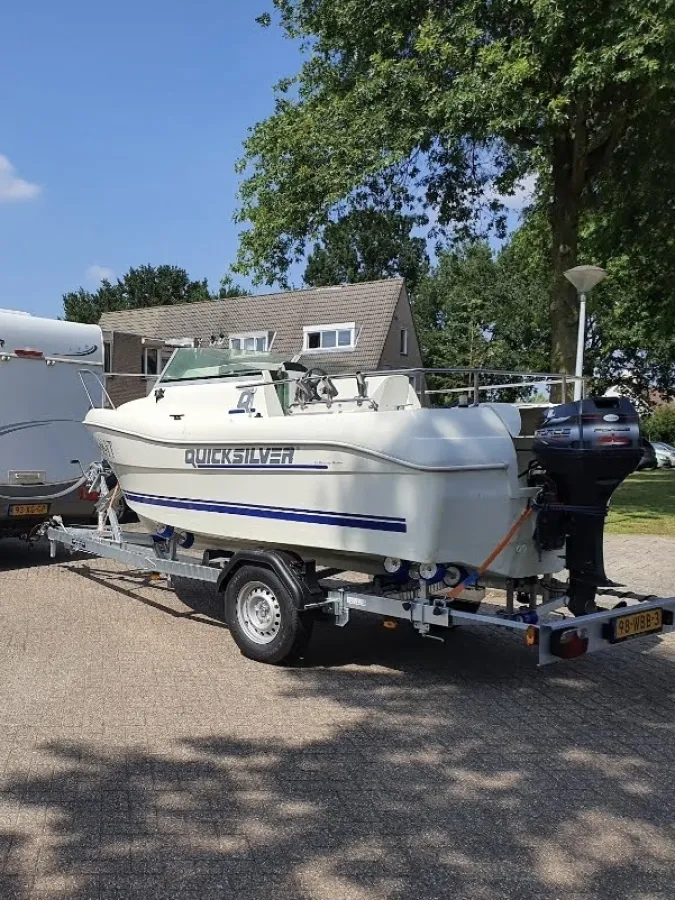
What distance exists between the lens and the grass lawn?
13.2 m

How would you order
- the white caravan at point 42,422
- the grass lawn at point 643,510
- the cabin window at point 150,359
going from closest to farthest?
the white caravan at point 42,422 < the grass lawn at point 643,510 < the cabin window at point 150,359

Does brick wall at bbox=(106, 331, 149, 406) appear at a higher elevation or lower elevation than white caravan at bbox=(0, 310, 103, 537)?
higher

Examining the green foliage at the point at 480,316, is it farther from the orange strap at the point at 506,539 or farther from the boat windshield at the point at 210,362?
the orange strap at the point at 506,539

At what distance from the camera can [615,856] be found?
132 inches

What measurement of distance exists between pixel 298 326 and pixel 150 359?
5762mm

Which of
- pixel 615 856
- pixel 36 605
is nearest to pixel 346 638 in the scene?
pixel 36 605

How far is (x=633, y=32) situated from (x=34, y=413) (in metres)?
9.82

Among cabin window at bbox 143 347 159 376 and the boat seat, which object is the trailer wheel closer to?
the boat seat

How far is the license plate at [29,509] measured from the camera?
9.33 meters

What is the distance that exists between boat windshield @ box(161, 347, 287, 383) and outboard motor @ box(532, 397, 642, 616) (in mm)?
2809

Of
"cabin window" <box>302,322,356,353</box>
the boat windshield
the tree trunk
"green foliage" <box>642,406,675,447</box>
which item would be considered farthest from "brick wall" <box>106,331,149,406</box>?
"green foliage" <box>642,406,675,447</box>

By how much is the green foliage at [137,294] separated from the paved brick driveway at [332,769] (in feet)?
157

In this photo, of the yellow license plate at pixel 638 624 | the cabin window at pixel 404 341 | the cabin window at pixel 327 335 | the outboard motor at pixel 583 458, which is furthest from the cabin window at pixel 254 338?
the yellow license plate at pixel 638 624

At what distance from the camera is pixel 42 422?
980 cm
